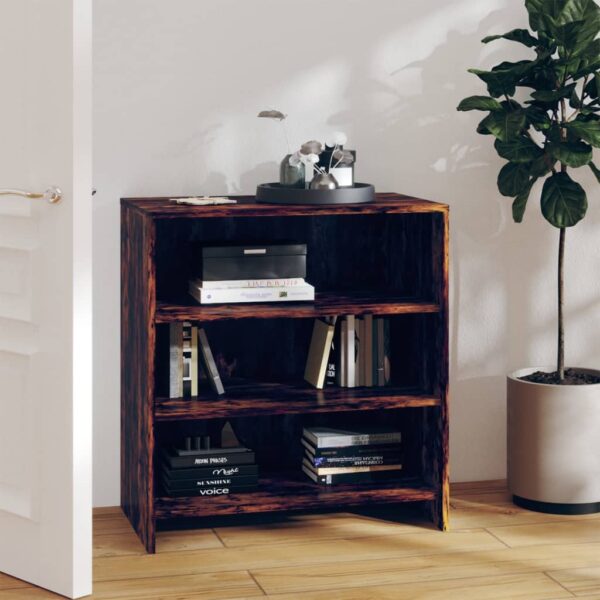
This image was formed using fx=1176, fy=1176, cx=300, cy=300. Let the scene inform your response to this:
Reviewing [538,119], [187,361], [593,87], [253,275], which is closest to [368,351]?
[253,275]

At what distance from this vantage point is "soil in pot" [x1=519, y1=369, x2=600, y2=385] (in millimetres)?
3814

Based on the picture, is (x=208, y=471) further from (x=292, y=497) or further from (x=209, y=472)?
(x=292, y=497)

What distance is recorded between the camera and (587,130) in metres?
3.47

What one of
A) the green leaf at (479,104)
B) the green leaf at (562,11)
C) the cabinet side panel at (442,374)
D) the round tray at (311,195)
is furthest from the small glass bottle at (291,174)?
the green leaf at (562,11)

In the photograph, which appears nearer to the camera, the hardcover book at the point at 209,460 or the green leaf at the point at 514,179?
the hardcover book at the point at 209,460

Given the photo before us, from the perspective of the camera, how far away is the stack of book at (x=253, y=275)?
11.3 ft

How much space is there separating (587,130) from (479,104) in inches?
13.0

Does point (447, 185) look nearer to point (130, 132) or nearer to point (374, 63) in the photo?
point (374, 63)

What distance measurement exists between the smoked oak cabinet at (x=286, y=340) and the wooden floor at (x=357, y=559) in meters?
0.10

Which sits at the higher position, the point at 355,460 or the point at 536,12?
the point at 536,12

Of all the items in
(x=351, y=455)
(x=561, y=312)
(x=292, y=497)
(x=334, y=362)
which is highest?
(x=561, y=312)

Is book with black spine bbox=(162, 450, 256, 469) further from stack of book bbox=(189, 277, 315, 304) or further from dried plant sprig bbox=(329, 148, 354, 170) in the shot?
dried plant sprig bbox=(329, 148, 354, 170)

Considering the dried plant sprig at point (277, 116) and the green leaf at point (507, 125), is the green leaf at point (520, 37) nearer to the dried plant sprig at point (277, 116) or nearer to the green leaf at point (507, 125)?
the green leaf at point (507, 125)
